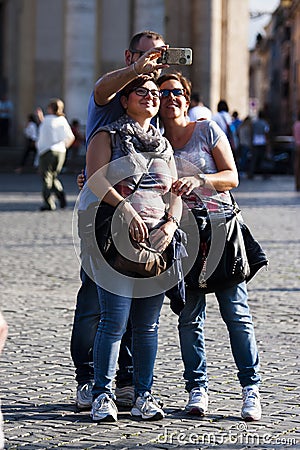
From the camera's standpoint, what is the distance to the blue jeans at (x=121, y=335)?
6.16 m

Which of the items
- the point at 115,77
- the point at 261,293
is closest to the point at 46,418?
the point at 115,77

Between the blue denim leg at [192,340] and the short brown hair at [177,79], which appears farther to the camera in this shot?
the blue denim leg at [192,340]

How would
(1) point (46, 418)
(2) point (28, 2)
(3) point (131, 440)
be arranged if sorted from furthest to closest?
(2) point (28, 2) → (1) point (46, 418) → (3) point (131, 440)

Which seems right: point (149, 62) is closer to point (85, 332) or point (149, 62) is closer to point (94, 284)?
point (94, 284)

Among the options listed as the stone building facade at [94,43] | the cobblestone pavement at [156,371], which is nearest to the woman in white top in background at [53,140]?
the cobblestone pavement at [156,371]

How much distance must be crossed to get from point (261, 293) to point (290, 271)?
164 centimetres

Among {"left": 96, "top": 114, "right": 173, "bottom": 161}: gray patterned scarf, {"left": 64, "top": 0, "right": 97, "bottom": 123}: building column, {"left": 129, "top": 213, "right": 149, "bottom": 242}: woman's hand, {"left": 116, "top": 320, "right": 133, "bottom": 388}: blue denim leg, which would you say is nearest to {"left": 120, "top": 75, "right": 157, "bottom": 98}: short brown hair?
{"left": 96, "top": 114, "right": 173, "bottom": 161}: gray patterned scarf

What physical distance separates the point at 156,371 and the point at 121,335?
1306 millimetres

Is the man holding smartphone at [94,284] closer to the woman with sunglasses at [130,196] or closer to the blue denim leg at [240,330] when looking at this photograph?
the woman with sunglasses at [130,196]

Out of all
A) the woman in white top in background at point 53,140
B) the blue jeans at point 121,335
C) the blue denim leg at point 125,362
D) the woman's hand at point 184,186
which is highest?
the woman's hand at point 184,186

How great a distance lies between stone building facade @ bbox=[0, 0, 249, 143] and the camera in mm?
39875

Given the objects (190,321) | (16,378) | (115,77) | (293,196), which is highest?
(115,77)

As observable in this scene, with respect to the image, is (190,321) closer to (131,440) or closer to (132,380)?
(132,380)

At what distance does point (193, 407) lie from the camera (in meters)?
6.36
